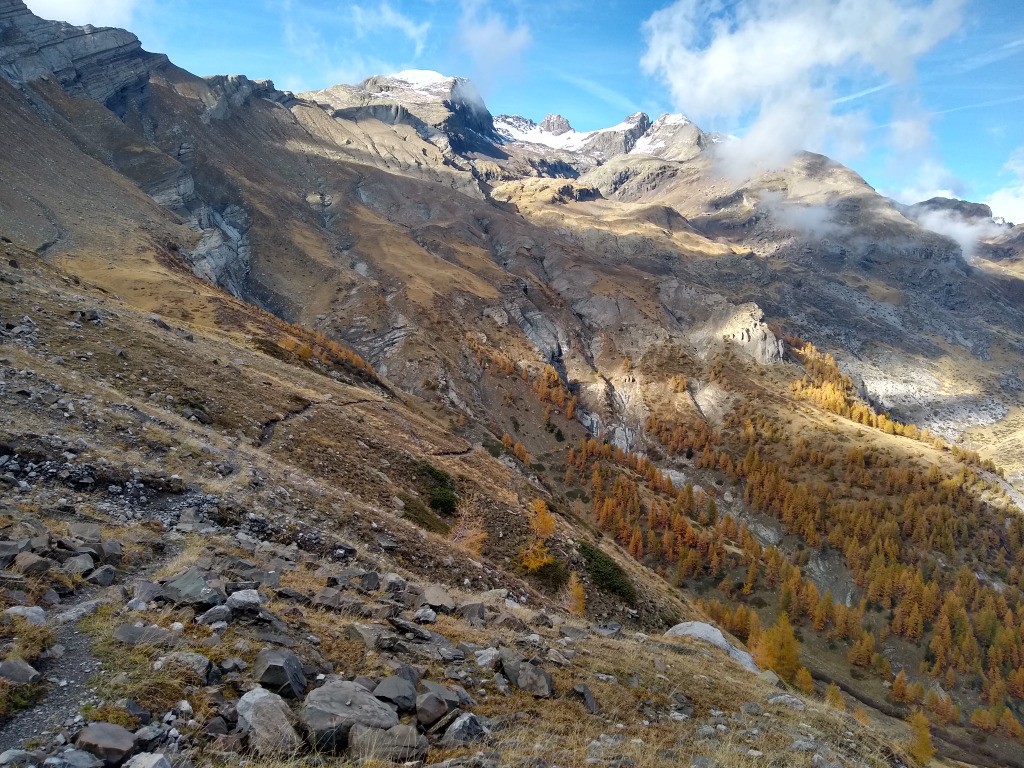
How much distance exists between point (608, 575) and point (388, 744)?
37.3 meters

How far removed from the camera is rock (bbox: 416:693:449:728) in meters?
9.45

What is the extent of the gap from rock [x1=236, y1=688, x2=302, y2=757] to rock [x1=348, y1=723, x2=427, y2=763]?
2.80ft

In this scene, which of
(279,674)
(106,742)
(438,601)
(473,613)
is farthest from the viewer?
(438,601)

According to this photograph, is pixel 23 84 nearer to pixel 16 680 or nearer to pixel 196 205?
pixel 196 205

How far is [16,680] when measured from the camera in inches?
284

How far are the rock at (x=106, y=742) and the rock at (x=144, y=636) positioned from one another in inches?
97.6

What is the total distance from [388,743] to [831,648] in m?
122

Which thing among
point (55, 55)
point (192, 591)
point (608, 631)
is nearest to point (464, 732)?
point (192, 591)

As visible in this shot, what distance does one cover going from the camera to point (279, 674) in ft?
29.8

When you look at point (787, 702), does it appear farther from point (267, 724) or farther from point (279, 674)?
point (267, 724)

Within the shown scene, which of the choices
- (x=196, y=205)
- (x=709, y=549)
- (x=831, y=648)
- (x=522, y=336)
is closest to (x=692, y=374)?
(x=522, y=336)

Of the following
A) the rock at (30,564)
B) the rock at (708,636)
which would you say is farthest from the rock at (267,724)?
the rock at (708,636)

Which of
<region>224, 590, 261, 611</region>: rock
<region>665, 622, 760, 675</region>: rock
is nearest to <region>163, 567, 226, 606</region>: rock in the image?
<region>224, 590, 261, 611</region>: rock

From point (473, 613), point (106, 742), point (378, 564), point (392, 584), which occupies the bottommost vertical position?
point (378, 564)
